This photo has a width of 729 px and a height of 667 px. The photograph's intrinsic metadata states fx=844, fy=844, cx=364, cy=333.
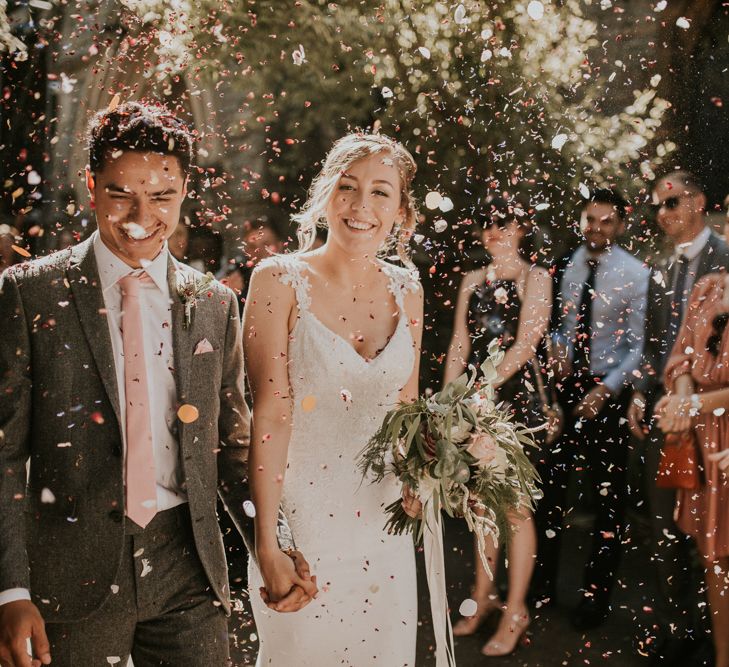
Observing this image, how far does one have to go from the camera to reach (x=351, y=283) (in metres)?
2.74

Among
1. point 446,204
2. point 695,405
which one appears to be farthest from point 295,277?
point 695,405

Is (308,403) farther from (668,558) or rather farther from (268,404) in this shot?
(668,558)

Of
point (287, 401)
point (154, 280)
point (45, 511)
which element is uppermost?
point (154, 280)

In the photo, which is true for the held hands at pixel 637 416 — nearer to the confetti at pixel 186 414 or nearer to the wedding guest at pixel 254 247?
the wedding guest at pixel 254 247

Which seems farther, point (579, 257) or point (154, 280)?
point (579, 257)

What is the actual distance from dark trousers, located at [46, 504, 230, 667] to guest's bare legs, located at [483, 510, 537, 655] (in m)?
1.95

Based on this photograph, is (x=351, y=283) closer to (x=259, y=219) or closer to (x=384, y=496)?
(x=384, y=496)

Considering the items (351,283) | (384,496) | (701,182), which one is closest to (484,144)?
(701,182)

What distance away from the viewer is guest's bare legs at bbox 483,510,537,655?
380 centimetres

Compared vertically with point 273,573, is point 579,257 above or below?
above

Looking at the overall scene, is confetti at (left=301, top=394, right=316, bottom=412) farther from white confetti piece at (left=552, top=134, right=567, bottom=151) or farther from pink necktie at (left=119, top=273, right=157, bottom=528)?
white confetti piece at (left=552, top=134, right=567, bottom=151)

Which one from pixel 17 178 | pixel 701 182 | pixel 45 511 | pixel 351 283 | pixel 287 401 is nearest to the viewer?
pixel 45 511

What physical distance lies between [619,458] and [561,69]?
1.85 metres

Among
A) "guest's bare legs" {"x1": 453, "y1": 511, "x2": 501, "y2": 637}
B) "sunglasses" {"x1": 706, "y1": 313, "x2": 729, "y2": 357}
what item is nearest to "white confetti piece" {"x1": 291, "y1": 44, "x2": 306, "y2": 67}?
"sunglasses" {"x1": 706, "y1": 313, "x2": 729, "y2": 357}
